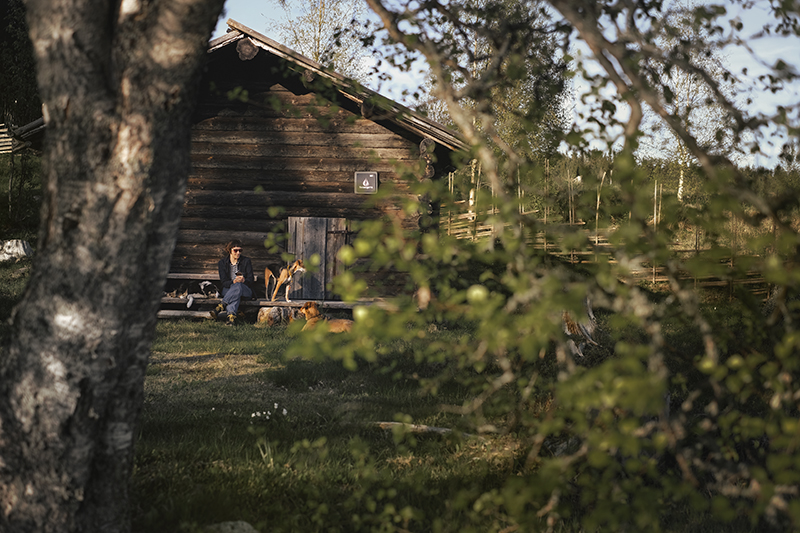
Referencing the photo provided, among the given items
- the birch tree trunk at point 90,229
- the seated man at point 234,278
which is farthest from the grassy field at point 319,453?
the seated man at point 234,278

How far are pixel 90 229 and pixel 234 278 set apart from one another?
9108mm

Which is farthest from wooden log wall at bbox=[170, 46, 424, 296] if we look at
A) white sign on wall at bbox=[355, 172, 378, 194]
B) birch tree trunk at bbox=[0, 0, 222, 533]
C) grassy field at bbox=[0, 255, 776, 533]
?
birch tree trunk at bbox=[0, 0, 222, 533]

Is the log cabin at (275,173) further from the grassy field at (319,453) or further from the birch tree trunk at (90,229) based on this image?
the birch tree trunk at (90,229)

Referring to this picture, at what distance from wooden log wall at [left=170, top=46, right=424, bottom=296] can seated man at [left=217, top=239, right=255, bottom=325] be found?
1.20 feet

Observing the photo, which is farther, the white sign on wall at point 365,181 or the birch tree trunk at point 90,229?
the white sign on wall at point 365,181

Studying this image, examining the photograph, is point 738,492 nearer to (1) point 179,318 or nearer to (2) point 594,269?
(2) point 594,269

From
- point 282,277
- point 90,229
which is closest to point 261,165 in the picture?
point 282,277

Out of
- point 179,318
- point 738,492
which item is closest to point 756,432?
point 738,492

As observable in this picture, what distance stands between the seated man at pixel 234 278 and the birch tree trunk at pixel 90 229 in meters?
8.66

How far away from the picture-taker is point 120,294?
2.47 metres

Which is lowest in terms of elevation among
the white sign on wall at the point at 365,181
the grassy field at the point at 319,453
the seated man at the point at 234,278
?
the grassy field at the point at 319,453

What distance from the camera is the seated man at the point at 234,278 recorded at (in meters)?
11.1

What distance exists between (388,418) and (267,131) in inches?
303

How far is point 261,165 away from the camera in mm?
11547
